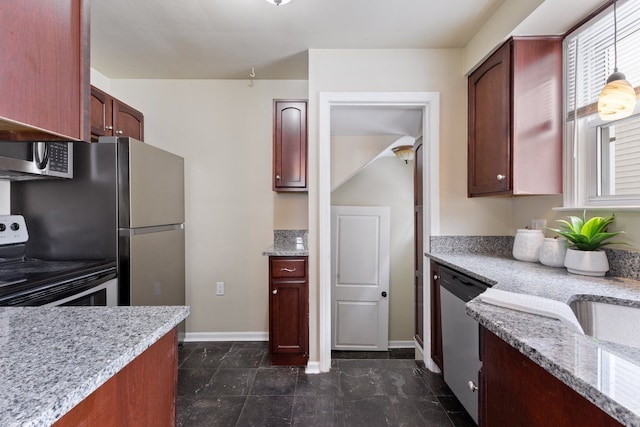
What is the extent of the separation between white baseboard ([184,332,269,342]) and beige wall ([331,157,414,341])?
77.1 inches

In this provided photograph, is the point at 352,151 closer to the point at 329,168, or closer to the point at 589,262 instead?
the point at 329,168

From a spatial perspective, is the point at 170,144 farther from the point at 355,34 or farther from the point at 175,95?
the point at 355,34

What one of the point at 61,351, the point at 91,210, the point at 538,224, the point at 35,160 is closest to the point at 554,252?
the point at 538,224

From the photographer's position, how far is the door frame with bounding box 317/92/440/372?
223 cm

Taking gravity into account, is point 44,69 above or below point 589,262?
above

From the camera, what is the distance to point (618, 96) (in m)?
1.22

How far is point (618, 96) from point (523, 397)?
131 centimetres

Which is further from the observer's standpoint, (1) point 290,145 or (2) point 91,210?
(1) point 290,145

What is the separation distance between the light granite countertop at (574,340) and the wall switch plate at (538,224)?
492mm

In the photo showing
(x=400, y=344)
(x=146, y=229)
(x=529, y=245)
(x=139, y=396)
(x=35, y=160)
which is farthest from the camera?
(x=400, y=344)

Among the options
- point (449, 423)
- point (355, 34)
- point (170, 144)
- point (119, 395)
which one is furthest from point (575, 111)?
point (170, 144)

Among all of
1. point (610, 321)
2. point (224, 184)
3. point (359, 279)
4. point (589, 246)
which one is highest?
point (224, 184)

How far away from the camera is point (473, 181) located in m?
2.19

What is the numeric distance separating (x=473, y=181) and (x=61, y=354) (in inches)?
94.8
